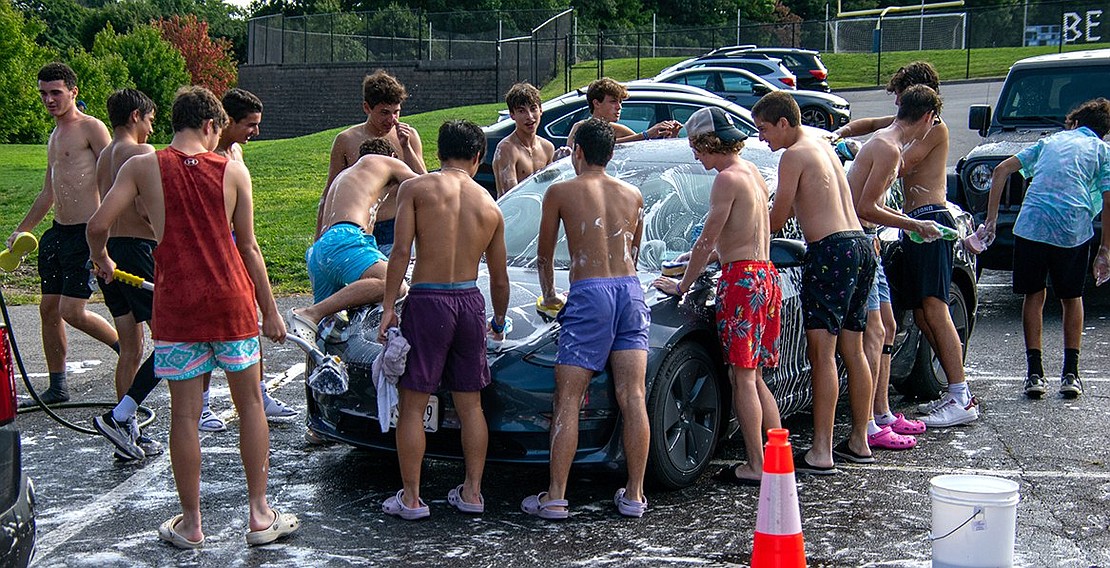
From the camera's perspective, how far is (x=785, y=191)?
5.88 metres

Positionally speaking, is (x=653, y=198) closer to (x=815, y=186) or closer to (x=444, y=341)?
(x=815, y=186)

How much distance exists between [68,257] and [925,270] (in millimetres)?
4850

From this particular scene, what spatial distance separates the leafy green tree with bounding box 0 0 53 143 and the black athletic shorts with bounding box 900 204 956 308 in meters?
37.9

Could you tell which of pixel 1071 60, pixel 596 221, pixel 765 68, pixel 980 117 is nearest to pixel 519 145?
pixel 596 221

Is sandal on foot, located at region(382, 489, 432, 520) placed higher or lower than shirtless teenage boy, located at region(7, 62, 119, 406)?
lower

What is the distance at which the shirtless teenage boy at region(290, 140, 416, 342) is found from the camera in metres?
5.88

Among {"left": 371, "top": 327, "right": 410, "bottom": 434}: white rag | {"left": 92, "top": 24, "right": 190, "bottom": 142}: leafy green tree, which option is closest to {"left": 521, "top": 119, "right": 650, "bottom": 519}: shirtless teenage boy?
{"left": 371, "top": 327, "right": 410, "bottom": 434}: white rag

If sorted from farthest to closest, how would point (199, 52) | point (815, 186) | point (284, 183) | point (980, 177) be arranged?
point (199, 52) < point (284, 183) < point (980, 177) < point (815, 186)

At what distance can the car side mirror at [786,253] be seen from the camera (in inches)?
232

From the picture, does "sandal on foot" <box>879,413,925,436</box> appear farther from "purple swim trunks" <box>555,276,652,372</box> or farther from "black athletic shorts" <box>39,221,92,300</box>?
"black athletic shorts" <box>39,221,92,300</box>

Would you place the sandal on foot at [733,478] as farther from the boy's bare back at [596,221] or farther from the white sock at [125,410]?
the white sock at [125,410]

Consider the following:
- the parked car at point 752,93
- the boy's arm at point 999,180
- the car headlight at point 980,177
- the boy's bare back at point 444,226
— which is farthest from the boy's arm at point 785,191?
the parked car at point 752,93

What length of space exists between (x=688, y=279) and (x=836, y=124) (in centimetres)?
1820

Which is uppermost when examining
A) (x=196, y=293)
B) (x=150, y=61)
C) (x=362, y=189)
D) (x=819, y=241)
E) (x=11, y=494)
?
(x=150, y=61)
